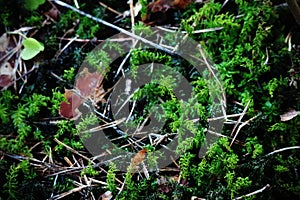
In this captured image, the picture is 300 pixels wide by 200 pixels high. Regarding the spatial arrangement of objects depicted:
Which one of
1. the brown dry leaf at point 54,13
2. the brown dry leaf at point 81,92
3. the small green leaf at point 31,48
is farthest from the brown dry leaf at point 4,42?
the brown dry leaf at point 81,92

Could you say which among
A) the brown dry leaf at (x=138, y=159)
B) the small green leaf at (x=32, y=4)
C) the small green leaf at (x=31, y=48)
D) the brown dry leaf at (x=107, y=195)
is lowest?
the brown dry leaf at (x=107, y=195)

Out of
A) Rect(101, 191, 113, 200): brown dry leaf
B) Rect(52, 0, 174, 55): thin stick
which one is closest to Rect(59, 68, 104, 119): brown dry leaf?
Rect(52, 0, 174, 55): thin stick

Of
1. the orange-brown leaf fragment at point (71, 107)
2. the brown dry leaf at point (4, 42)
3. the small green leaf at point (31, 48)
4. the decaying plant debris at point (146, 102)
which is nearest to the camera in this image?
the decaying plant debris at point (146, 102)

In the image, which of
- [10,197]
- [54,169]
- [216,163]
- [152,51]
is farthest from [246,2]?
[10,197]

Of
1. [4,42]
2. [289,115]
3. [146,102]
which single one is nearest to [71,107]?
[146,102]

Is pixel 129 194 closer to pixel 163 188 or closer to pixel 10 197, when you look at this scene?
pixel 163 188

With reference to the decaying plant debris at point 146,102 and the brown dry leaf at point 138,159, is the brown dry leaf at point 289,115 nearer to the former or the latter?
the decaying plant debris at point 146,102

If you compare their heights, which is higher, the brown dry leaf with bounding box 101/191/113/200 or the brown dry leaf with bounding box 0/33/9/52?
the brown dry leaf with bounding box 0/33/9/52

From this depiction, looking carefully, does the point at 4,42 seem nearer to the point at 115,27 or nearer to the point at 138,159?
the point at 115,27

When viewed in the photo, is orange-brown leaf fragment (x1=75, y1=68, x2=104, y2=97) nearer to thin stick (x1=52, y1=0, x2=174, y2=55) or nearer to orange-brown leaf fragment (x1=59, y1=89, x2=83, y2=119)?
orange-brown leaf fragment (x1=59, y1=89, x2=83, y2=119)
